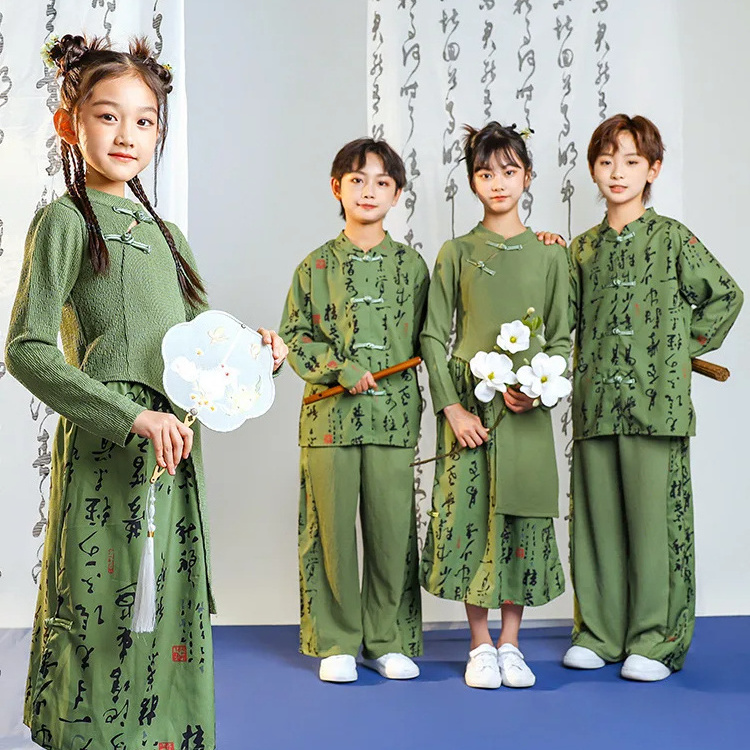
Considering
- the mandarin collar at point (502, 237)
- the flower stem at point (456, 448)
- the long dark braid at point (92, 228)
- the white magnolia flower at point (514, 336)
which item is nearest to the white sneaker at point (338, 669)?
the flower stem at point (456, 448)

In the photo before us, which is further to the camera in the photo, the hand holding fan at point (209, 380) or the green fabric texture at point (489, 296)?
the green fabric texture at point (489, 296)

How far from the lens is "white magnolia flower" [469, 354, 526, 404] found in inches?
101

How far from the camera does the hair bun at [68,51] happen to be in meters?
1.62

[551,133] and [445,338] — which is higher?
[551,133]

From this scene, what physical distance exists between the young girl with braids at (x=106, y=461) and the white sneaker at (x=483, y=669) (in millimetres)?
Result: 1101

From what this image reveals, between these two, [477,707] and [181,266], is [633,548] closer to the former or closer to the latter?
[477,707]

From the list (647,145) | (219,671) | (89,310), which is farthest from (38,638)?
(647,145)

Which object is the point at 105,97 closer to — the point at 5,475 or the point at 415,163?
the point at 5,475

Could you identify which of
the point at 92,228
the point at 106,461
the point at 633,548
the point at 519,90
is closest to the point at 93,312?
the point at 92,228

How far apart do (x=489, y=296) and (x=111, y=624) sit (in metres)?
1.46

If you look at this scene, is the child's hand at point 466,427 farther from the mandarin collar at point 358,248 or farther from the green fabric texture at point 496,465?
the mandarin collar at point 358,248

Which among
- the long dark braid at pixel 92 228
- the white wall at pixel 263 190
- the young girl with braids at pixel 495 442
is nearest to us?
the long dark braid at pixel 92 228

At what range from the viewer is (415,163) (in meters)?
3.19

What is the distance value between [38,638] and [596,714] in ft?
4.27
